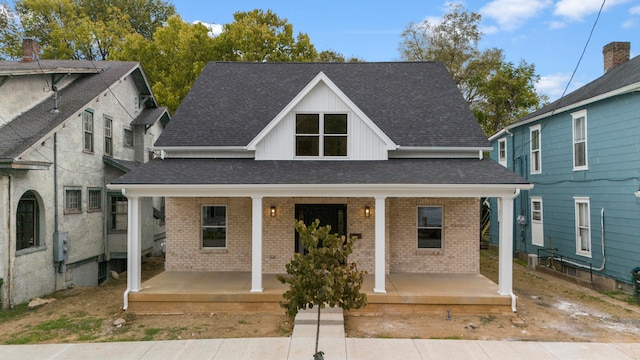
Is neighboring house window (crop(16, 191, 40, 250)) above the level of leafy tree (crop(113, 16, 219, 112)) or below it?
below

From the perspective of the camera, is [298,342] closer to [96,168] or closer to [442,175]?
[442,175]

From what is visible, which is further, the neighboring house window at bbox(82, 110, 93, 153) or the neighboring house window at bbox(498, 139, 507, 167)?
the neighboring house window at bbox(498, 139, 507, 167)

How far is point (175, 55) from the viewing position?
25000 mm

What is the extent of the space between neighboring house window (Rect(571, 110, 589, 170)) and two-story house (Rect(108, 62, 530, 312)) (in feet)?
14.3

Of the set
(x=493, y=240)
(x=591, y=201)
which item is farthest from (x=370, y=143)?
(x=493, y=240)

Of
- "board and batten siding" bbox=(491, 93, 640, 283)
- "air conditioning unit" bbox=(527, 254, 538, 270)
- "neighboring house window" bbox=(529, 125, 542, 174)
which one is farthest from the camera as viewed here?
"neighboring house window" bbox=(529, 125, 542, 174)

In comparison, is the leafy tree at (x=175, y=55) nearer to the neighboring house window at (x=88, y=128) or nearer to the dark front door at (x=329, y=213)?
the neighboring house window at (x=88, y=128)

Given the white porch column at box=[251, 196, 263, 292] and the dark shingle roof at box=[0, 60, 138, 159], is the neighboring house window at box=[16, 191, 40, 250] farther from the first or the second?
the white porch column at box=[251, 196, 263, 292]

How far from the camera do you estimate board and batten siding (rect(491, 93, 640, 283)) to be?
12109mm

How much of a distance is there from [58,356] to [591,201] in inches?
615

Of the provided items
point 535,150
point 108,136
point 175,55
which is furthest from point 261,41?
point 535,150

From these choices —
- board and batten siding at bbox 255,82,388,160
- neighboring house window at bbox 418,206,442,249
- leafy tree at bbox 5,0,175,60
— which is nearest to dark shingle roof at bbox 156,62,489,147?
board and batten siding at bbox 255,82,388,160

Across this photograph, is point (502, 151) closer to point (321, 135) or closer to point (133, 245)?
point (321, 135)

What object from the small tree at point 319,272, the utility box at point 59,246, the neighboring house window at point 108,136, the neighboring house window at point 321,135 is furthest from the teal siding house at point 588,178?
the neighboring house window at point 108,136
